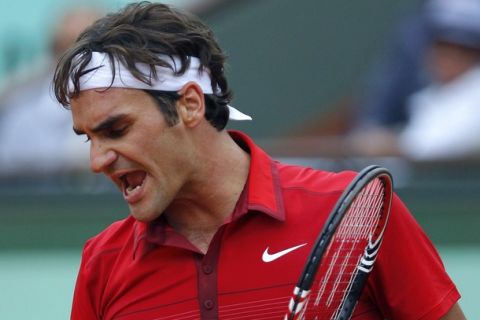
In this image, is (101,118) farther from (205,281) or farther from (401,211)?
(401,211)

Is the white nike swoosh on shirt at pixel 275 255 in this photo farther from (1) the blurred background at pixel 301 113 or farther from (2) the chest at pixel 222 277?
(1) the blurred background at pixel 301 113

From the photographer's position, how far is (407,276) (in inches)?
115

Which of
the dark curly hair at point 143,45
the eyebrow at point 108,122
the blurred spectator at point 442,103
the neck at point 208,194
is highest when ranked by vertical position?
the blurred spectator at point 442,103

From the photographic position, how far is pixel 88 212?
5.92 meters

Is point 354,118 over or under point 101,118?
over

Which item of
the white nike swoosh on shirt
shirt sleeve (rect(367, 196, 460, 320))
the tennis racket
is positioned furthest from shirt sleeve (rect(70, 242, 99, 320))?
shirt sleeve (rect(367, 196, 460, 320))

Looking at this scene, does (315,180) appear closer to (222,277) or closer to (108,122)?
(222,277)

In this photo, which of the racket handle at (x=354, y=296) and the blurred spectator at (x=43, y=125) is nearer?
the racket handle at (x=354, y=296)

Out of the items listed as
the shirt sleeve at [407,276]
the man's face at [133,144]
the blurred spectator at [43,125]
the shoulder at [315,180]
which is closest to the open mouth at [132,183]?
the man's face at [133,144]

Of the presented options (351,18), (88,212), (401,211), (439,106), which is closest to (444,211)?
(439,106)

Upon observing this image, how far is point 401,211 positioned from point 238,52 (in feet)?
10.8

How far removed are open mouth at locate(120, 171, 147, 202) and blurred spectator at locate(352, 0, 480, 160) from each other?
2.86 metres

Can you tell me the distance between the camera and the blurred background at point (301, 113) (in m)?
5.71

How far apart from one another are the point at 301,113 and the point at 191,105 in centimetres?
314
